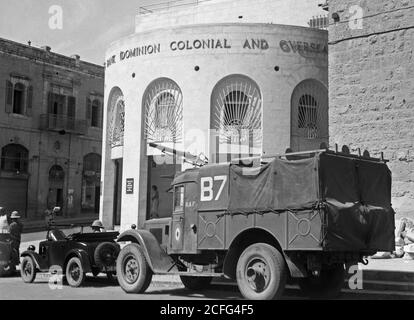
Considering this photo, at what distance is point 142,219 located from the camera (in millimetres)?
27641

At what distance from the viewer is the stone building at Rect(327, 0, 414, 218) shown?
59.0ft

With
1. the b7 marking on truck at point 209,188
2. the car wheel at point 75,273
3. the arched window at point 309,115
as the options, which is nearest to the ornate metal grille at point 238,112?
the arched window at point 309,115

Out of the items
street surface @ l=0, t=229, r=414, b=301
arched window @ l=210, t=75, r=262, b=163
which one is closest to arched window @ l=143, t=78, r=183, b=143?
arched window @ l=210, t=75, r=262, b=163

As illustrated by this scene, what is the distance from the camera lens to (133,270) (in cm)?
1265

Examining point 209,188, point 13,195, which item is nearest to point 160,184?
point 13,195

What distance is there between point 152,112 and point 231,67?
14.4 feet

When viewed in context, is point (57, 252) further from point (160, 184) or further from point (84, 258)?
point (160, 184)

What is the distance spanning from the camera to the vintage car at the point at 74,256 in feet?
45.1

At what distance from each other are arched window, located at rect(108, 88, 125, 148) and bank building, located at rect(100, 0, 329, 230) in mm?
964

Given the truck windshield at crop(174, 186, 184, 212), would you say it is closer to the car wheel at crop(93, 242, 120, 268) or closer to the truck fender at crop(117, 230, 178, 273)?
the truck fender at crop(117, 230, 178, 273)

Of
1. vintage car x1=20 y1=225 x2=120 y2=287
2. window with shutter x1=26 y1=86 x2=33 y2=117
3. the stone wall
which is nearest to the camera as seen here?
vintage car x1=20 y1=225 x2=120 y2=287

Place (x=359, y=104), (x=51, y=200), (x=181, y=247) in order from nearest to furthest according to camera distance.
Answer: (x=181, y=247), (x=359, y=104), (x=51, y=200)

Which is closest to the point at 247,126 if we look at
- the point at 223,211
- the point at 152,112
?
the point at 152,112

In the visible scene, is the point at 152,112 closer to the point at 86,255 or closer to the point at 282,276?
the point at 86,255
